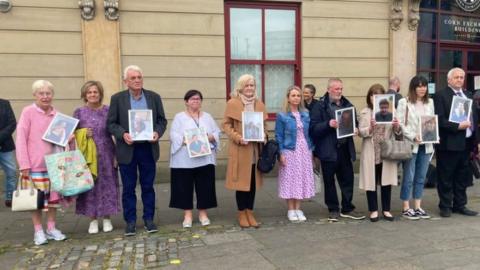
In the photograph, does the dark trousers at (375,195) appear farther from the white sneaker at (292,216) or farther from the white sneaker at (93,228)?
the white sneaker at (93,228)

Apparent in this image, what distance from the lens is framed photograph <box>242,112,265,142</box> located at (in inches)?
194

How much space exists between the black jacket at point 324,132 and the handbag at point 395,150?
0.44 meters

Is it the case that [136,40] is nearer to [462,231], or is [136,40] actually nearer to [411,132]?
[411,132]

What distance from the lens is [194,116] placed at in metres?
5.09

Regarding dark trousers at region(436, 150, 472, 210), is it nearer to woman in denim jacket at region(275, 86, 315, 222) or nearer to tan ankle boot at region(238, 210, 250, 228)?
woman in denim jacket at region(275, 86, 315, 222)

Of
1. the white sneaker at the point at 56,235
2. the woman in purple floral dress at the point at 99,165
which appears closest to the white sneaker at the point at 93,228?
the woman in purple floral dress at the point at 99,165

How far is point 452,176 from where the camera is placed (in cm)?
566

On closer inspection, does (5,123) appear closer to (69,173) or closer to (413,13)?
(69,173)

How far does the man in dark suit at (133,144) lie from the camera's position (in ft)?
15.5

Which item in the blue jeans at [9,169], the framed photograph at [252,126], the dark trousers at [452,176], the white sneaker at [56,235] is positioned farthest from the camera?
the blue jeans at [9,169]

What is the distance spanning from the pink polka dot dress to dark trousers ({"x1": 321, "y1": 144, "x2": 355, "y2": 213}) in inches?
11.1

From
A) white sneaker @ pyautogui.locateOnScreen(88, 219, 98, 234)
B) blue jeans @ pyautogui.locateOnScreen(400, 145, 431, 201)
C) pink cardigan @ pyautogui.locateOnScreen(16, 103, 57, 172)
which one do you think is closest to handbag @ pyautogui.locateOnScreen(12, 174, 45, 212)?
pink cardigan @ pyautogui.locateOnScreen(16, 103, 57, 172)

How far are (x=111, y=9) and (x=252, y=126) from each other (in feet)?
12.9

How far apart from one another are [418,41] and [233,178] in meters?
6.57
